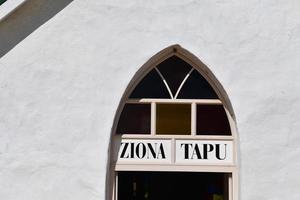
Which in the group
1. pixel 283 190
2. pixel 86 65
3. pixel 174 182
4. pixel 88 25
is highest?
pixel 88 25

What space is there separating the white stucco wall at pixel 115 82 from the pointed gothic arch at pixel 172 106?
23 cm

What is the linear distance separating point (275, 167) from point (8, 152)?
3.32 m

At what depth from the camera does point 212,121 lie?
8.59m

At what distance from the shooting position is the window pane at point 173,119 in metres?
8.55

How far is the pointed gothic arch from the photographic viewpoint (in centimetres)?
840

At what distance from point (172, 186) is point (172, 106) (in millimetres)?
4376

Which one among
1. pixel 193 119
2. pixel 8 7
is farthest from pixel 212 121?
pixel 8 7

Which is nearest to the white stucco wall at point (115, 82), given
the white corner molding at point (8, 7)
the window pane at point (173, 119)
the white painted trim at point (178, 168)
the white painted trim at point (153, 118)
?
the white corner molding at point (8, 7)

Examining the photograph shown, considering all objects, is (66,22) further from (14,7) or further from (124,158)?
(124,158)

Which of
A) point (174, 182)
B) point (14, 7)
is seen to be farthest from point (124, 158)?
point (174, 182)

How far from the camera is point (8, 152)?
8.21 m

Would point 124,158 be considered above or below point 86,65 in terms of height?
below

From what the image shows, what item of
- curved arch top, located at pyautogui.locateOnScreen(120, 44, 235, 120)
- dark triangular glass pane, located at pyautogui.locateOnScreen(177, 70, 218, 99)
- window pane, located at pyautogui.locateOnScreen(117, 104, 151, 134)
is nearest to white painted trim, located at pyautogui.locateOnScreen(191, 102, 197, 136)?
dark triangular glass pane, located at pyautogui.locateOnScreen(177, 70, 218, 99)

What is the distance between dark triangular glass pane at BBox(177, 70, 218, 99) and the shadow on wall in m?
1.87
